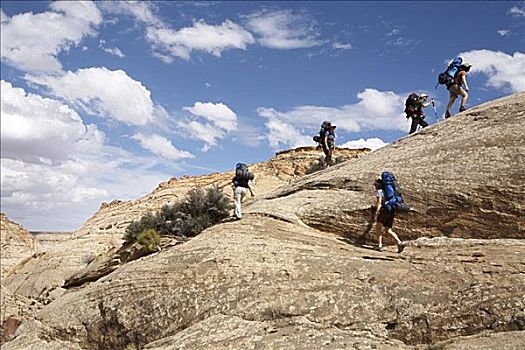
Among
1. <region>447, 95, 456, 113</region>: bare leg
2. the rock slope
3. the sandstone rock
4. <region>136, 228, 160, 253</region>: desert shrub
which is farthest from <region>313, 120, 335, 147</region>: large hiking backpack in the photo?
the sandstone rock

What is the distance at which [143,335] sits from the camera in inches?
488

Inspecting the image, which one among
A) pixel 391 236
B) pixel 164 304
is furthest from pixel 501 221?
pixel 164 304

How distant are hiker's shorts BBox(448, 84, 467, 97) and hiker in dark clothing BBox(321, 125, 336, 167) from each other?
5.78 metres

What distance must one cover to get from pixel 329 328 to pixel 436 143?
27.1 feet

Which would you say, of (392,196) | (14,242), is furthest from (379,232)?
(14,242)

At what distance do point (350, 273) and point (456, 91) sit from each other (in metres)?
10.9

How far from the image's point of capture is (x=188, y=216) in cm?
2095

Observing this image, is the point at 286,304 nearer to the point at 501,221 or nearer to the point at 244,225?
the point at 244,225

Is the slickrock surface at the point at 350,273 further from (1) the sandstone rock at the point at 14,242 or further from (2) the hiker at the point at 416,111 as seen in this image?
(1) the sandstone rock at the point at 14,242

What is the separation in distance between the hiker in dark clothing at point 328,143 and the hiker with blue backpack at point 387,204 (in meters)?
9.93

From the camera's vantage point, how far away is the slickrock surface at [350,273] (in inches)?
410

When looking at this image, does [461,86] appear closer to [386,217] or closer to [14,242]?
[386,217]

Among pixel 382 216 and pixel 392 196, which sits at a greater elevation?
pixel 392 196

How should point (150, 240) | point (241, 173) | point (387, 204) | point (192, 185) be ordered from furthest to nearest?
point (192, 185) → point (150, 240) → point (241, 173) → point (387, 204)
